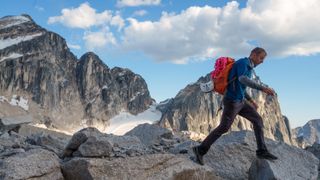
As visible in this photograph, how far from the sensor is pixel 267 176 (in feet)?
40.2

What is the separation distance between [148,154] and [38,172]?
2.64m

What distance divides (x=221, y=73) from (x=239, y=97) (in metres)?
0.71

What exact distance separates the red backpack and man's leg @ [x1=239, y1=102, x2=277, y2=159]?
81cm

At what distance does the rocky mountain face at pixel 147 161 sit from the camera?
10.8 m

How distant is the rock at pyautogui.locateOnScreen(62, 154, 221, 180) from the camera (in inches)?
428

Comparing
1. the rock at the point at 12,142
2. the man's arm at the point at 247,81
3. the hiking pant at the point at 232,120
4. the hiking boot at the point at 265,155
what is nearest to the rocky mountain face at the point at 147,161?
the hiking boot at the point at 265,155

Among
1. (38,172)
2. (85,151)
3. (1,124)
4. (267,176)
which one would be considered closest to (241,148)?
(267,176)

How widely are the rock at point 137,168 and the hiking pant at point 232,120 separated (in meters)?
0.65

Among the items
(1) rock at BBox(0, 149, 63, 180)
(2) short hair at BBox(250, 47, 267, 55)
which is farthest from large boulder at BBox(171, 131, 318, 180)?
(1) rock at BBox(0, 149, 63, 180)

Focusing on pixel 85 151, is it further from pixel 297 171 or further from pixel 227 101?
pixel 297 171

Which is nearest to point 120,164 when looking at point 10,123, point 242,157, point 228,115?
point 228,115

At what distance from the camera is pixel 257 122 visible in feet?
41.8

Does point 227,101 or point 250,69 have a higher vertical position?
point 250,69

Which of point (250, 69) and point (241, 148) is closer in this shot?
point (250, 69)
